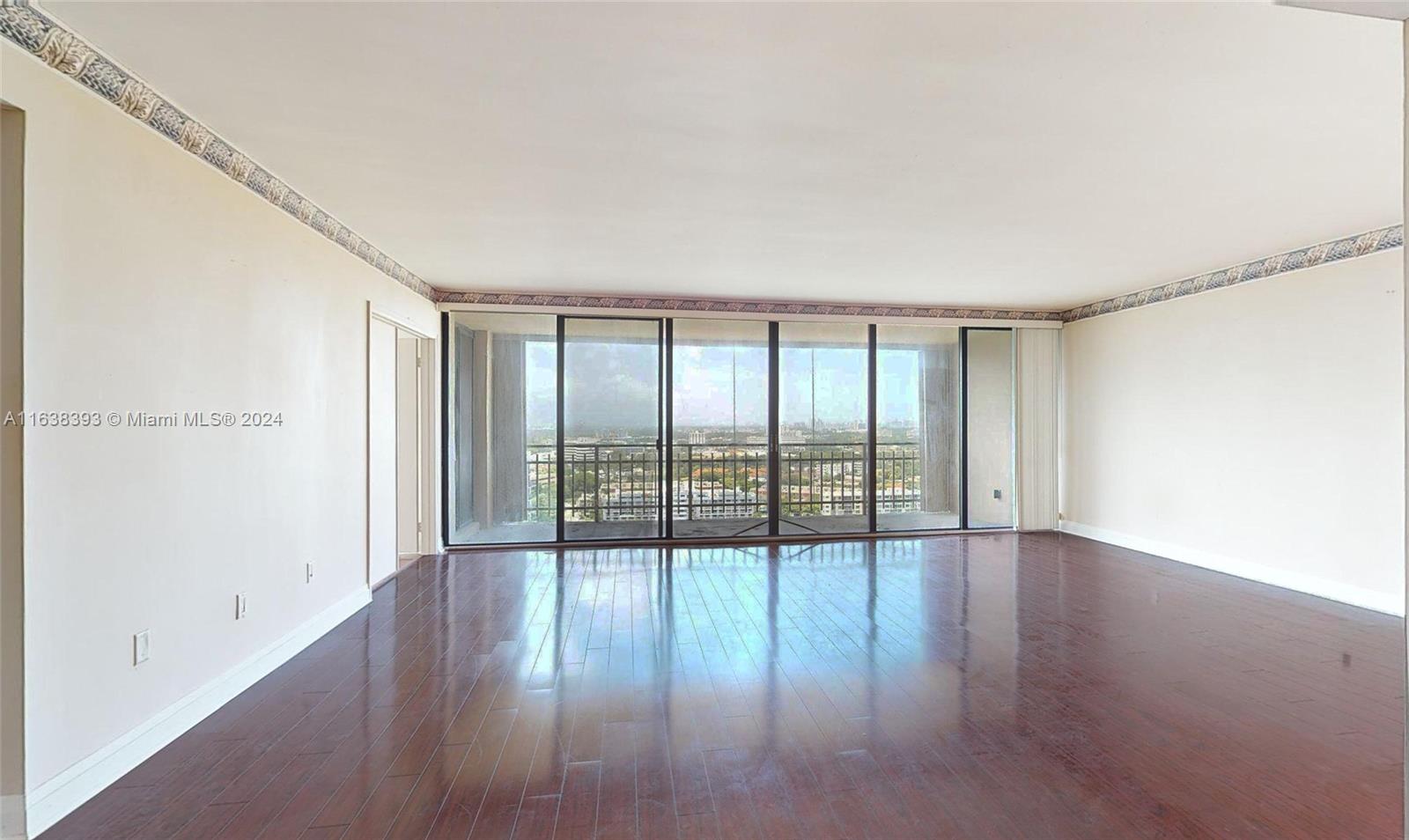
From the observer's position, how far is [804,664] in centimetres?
311

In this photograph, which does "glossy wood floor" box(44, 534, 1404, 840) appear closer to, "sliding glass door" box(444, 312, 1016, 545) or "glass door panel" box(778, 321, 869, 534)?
"sliding glass door" box(444, 312, 1016, 545)

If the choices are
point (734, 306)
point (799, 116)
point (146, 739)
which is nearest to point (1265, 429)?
point (734, 306)

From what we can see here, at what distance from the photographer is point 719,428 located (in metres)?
6.38

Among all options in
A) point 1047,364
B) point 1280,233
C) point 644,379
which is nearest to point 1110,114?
point 1280,233

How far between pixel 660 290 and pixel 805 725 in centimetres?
417

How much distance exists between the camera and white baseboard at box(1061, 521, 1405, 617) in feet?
13.0

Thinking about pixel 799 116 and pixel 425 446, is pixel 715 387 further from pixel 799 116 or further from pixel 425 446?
pixel 799 116

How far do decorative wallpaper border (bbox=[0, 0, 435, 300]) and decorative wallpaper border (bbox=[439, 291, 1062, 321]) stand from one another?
7.46 ft

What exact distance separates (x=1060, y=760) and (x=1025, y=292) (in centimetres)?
478

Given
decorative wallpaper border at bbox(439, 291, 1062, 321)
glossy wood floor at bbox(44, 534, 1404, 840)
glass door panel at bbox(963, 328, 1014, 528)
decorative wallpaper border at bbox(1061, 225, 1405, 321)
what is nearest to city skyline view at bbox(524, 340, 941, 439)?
decorative wallpaper border at bbox(439, 291, 1062, 321)

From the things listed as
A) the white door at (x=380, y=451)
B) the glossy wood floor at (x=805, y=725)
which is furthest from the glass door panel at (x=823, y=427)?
the white door at (x=380, y=451)

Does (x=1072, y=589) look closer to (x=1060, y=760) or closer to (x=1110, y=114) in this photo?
(x=1060, y=760)

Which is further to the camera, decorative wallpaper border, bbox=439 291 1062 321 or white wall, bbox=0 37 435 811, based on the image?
decorative wallpaper border, bbox=439 291 1062 321

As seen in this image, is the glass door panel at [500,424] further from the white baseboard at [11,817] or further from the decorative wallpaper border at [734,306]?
the white baseboard at [11,817]
